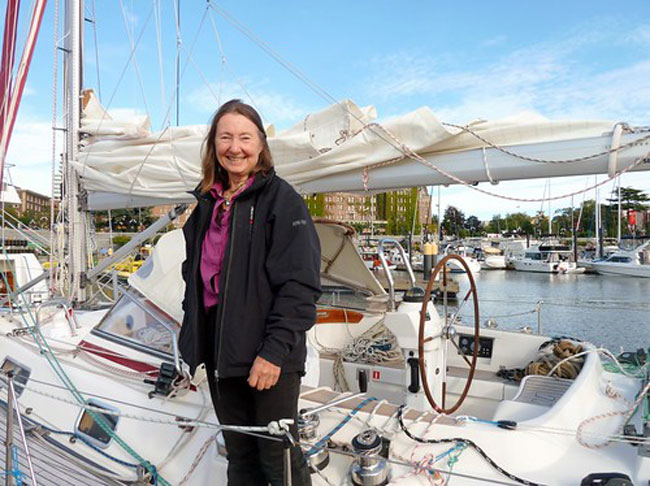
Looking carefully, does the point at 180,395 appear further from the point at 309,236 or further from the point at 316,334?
the point at 316,334

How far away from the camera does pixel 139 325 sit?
3.33 m

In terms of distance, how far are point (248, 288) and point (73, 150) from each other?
4.30 meters

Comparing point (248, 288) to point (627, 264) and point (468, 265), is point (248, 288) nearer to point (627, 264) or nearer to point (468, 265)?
point (468, 265)

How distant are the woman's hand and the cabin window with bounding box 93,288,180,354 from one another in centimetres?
161

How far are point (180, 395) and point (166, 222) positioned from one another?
2088mm

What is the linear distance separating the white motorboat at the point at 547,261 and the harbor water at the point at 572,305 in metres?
0.77

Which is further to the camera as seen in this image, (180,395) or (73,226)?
(73,226)

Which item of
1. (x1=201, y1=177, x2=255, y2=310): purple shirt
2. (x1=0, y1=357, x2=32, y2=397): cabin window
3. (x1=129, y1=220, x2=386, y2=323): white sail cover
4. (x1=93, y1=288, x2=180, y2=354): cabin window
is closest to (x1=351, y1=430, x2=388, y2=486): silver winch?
(x1=201, y1=177, x2=255, y2=310): purple shirt

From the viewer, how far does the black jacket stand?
152 cm

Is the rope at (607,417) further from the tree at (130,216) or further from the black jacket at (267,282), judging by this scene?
the tree at (130,216)

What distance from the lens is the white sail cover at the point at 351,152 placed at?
292 cm

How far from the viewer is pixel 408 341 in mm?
2959

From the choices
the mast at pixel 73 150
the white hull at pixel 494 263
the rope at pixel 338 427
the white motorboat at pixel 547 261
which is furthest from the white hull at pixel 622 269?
the rope at pixel 338 427

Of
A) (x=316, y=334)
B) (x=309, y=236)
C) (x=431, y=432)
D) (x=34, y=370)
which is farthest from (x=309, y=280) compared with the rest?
(x=316, y=334)
